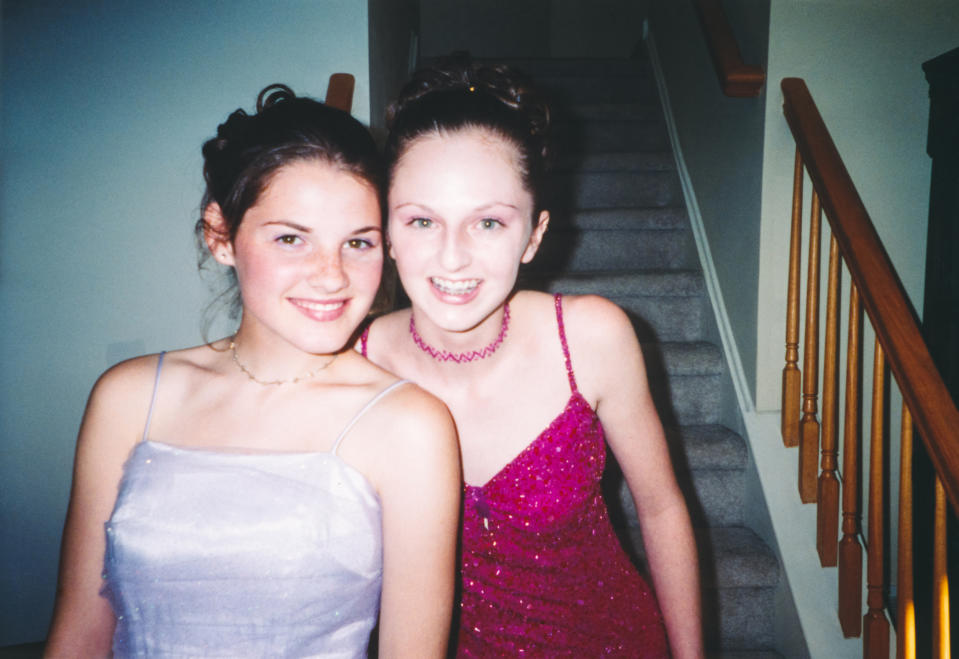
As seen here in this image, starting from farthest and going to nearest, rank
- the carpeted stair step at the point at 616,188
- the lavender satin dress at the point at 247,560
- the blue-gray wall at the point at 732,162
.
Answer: the carpeted stair step at the point at 616,188, the blue-gray wall at the point at 732,162, the lavender satin dress at the point at 247,560

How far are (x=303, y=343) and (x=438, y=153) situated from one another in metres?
0.42

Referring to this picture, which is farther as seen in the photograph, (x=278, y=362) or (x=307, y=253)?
(x=278, y=362)

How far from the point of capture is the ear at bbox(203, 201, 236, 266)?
1.03 m

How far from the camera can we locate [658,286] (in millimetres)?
2717

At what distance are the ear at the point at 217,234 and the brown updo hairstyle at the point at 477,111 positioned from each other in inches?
12.8

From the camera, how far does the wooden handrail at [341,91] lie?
171cm

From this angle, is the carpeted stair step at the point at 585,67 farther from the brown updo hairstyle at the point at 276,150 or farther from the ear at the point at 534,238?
the brown updo hairstyle at the point at 276,150

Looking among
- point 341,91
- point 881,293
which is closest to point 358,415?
point 341,91

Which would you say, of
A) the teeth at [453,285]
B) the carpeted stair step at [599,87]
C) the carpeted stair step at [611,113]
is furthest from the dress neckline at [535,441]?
the carpeted stair step at [599,87]

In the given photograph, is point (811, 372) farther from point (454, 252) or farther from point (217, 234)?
point (217, 234)

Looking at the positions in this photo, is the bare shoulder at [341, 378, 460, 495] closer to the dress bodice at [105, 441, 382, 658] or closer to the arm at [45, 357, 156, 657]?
the dress bodice at [105, 441, 382, 658]

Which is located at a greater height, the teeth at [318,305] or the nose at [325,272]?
the nose at [325,272]

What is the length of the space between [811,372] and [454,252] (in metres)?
1.54

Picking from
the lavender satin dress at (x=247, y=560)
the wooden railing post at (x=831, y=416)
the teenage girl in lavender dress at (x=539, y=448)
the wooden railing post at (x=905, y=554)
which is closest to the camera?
the lavender satin dress at (x=247, y=560)
